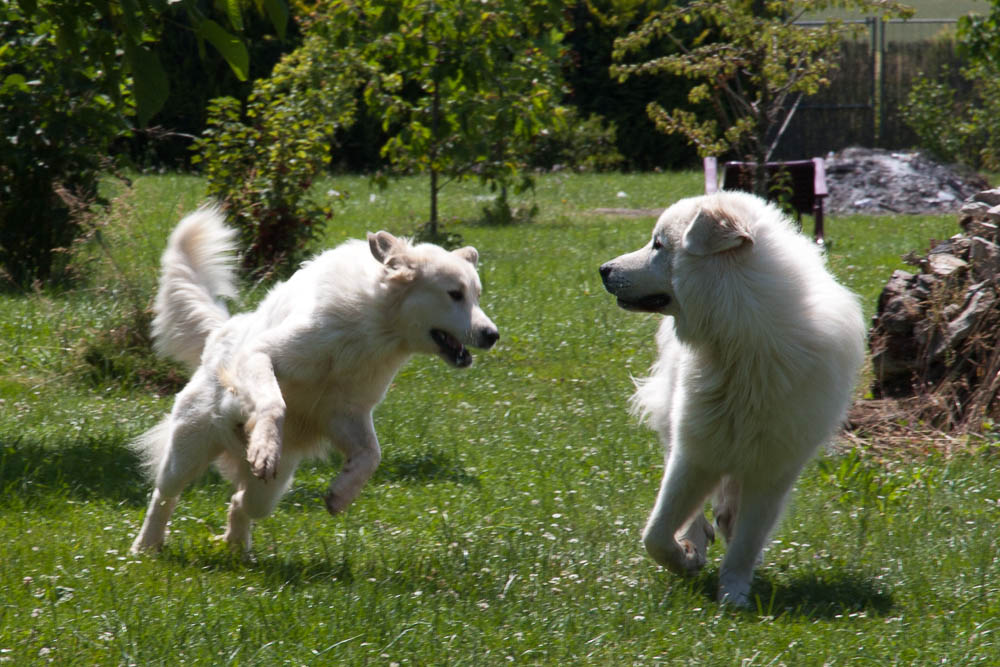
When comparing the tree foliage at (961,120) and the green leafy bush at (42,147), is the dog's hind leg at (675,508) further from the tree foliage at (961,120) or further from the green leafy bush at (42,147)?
the tree foliage at (961,120)

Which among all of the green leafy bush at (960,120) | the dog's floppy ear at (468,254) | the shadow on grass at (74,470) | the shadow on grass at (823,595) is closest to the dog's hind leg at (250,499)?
the shadow on grass at (74,470)

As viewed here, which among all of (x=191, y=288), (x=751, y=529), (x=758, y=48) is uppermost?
(x=758, y=48)

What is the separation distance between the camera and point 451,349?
5.09 meters

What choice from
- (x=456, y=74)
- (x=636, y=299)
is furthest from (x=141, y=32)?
(x=456, y=74)

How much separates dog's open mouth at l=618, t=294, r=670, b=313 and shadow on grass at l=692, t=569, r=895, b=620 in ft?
3.78

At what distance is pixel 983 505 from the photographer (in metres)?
5.65

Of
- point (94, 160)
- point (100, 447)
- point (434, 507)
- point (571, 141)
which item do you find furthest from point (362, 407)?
point (571, 141)

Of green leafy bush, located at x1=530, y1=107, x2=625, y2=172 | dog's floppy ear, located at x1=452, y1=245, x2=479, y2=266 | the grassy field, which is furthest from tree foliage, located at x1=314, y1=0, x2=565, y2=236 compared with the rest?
green leafy bush, located at x1=530, y1=107, x2=625, y2=172

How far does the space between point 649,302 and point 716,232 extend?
1.46 ft

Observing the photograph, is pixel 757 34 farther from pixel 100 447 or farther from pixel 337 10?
pixel 100 447

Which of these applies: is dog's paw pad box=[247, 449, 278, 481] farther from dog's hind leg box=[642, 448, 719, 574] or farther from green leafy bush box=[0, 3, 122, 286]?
green leafy bush box=[0, 3, 122, 286]

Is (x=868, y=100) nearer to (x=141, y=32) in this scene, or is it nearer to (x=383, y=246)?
(x=383, y=246)

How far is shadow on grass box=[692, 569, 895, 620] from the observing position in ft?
14.3

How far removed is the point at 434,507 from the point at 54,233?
20.6ft
